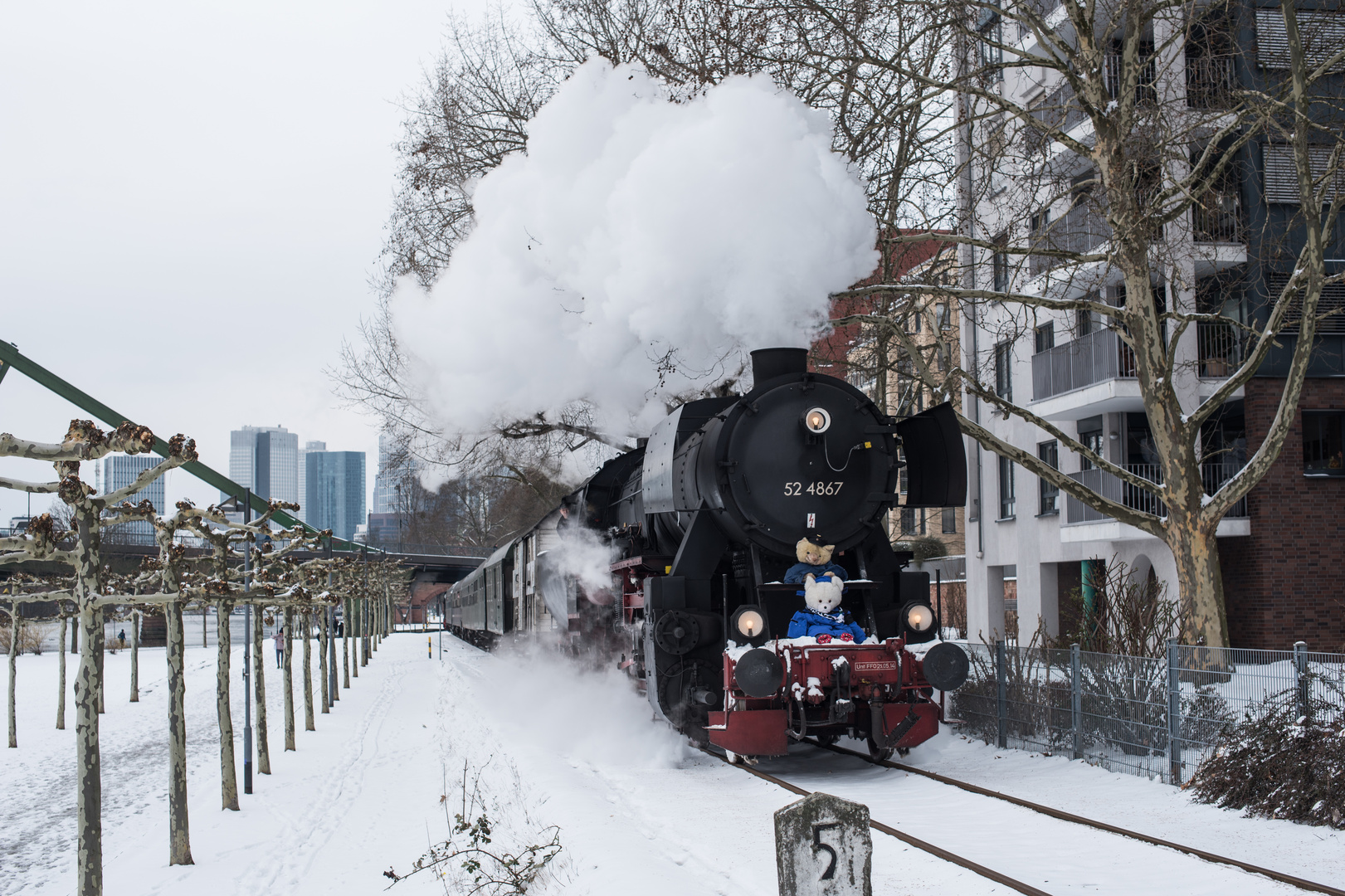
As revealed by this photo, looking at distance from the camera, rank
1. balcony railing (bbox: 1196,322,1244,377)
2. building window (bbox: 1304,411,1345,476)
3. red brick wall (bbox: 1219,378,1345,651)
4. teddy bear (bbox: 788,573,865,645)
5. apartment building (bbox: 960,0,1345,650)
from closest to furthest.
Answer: teddy bear (bbox: 788,573,865,645)
apartment building (bbox: 960,0,1345,650)
red brick wall (bbox: 1219,378,1345,651)
building window (bbox: 1304,411,1345,476)
balcony railing (bbox: 1196,322,1244,377)

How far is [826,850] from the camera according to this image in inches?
139

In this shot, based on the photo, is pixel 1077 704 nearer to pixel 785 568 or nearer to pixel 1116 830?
pixel 785 568

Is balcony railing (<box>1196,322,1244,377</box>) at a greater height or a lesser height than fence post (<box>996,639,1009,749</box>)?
greater

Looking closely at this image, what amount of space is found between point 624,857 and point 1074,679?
16.6ft

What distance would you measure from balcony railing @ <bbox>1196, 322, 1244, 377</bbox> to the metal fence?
37.1ft

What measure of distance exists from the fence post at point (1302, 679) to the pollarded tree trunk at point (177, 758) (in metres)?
8.12

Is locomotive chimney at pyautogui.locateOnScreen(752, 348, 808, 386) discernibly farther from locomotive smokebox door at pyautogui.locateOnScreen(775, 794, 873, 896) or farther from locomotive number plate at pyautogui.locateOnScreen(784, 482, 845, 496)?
locomotive smokebox door at pyautogui.locateOnScreen(775, 794, 873, 896)

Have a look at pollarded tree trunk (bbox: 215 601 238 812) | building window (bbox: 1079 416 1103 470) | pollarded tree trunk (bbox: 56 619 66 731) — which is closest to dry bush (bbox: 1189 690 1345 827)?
pollarded tree trunk (bbox: 215 601 238 812)

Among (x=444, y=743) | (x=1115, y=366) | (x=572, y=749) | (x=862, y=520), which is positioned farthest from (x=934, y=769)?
(x=1115, y=366)

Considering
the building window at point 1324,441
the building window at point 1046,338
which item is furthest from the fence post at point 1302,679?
the building window at point 1046,338

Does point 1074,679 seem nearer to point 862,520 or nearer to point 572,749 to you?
point 862,520

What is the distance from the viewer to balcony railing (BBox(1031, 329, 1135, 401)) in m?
20.7

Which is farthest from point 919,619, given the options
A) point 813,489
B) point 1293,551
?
point 1293,551

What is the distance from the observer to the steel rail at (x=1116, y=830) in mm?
5520
